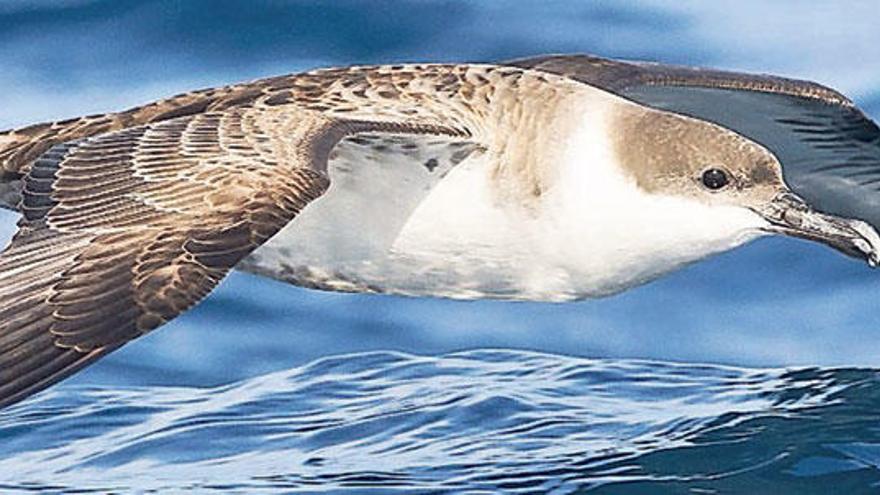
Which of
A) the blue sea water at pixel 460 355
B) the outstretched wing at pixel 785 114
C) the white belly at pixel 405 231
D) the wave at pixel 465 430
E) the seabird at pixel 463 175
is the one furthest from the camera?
the outstretched wing at pixel 785 114

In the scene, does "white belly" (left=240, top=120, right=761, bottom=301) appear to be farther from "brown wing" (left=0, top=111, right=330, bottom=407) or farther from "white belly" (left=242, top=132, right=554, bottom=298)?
"brown wing" (left=0, top=111, right=330, bottom=407)

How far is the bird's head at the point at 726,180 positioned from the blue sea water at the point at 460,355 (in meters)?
0.76

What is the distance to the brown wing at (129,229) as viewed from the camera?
6.11 m

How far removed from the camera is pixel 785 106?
28.1ft

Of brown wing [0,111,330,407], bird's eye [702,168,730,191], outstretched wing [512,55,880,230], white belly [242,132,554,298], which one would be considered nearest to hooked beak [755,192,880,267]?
bird's eye [702,168,730,191]

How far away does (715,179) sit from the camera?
747 centimetres

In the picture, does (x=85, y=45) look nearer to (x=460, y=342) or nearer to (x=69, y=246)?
(x=460, y=342)

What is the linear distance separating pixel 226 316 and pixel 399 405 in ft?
3.92

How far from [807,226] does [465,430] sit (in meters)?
1.39

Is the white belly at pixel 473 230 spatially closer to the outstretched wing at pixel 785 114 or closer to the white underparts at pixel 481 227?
the white underparts at pixel 481 227

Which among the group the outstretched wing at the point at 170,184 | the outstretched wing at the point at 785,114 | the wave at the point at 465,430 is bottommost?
the wave at the point at 465,430

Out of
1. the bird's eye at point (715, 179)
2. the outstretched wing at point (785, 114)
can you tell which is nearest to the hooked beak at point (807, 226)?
the bird's eye at point (715, 179)

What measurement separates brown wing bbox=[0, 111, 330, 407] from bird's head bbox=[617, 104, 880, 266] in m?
1.07

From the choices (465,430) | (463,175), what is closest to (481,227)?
(463,175)
